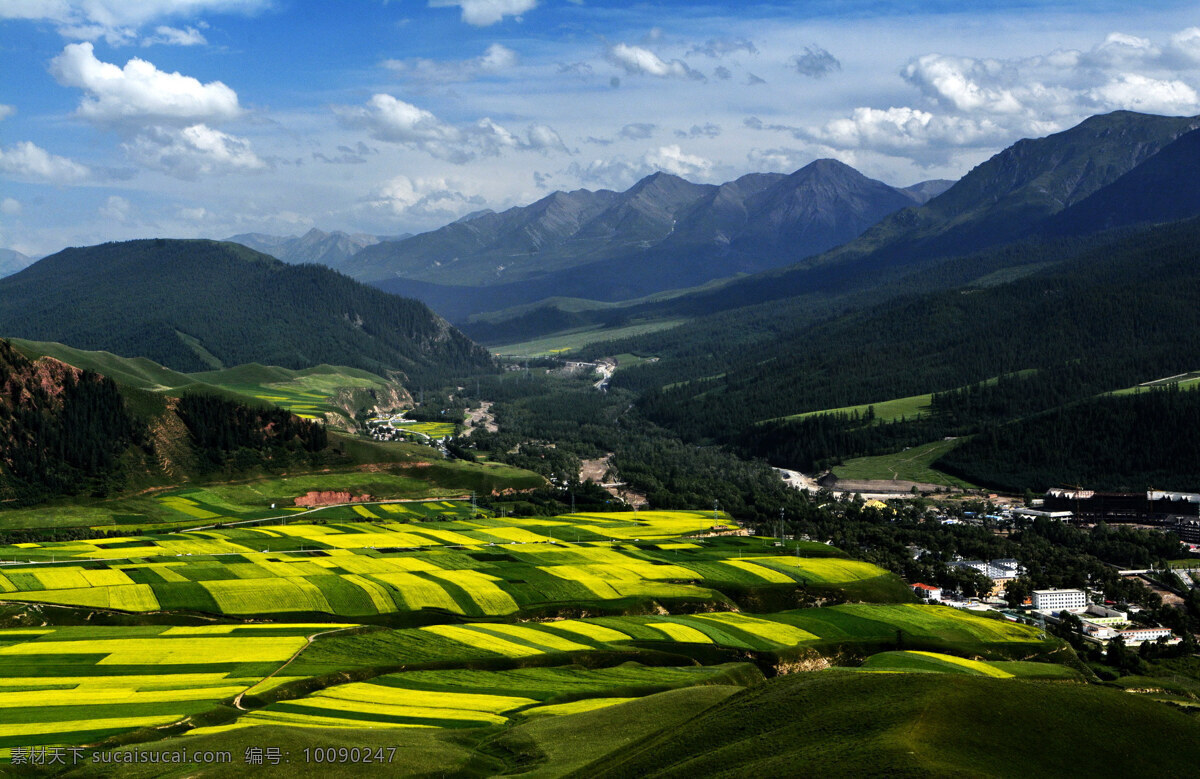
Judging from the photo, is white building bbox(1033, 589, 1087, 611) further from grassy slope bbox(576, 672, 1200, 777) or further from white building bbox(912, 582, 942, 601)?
grassy slope bbox(576, 672, 1200, 777)

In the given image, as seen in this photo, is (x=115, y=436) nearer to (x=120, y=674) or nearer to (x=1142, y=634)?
(x=120, y=674)

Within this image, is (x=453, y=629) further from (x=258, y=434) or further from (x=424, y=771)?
(x=258, y=434)

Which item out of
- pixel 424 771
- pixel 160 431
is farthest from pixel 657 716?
pixel 160 431

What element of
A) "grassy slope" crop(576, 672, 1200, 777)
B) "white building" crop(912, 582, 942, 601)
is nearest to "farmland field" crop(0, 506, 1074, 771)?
"white building" crop(912, 582, 942, 601)

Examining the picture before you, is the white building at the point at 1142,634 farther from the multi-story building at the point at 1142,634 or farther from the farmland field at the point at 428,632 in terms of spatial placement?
the farmland field at the point at 428,632

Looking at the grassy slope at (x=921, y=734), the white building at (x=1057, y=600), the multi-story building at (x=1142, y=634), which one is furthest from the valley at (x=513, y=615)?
the white building at (x=1057, y=600)

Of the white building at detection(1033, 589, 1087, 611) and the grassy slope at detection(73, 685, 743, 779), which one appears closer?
the grassy slope at detection(73, 685, 743, 779)
